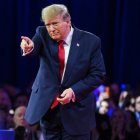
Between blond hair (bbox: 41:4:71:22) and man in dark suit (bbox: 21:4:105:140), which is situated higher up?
blond hair (bbox: 41:4:71:22)

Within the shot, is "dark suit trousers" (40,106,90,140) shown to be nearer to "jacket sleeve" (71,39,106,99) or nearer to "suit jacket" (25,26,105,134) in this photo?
"suit jacket" (25,26,105,134)

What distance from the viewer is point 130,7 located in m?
8.64

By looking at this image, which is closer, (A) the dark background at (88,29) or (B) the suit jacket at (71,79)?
(B) the suit jacket at (71,79)

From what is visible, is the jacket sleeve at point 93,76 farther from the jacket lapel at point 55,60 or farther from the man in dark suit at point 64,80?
the jacket lapel at point 55,60

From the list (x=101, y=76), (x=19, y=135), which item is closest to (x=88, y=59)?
(x=101, y=76)

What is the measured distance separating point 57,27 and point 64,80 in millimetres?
279

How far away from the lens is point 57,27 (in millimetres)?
2662

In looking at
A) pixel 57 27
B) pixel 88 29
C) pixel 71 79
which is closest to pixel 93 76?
pixel 71 79

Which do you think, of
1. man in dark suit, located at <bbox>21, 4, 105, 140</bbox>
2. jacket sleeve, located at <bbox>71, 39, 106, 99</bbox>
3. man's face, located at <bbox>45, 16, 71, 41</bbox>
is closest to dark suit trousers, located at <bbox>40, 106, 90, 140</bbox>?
man in dark suit, located at <bbox>21, 4, 105, 140</bbox>

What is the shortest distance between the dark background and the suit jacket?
547 cm

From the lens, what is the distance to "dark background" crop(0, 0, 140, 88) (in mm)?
8312

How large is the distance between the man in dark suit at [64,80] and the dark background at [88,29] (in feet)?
18.0

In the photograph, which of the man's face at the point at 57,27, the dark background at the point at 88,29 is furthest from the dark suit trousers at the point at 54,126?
the dark background at the point at 88,29

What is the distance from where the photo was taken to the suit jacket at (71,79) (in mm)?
2705
